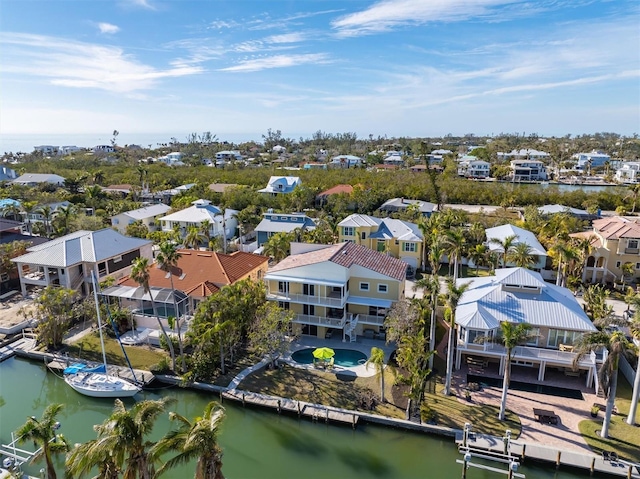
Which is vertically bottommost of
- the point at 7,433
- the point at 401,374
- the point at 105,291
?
the point at 7,433

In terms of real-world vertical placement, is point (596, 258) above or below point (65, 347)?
above

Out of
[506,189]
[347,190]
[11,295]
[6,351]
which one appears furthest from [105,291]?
[506,189]

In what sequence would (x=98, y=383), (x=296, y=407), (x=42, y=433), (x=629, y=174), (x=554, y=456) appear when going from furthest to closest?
(x=629, y=174), (x=98, y=383), (x=296, y=407), (x=554, y=456), (x=42, y=433)

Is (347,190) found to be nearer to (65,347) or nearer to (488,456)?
(65,347)

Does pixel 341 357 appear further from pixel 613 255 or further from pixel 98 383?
pixel 613 255

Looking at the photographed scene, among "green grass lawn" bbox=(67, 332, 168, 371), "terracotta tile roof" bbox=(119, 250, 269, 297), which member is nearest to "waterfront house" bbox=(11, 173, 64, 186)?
"terracotta tile roof" bbox=(119, 250, 269, 297)

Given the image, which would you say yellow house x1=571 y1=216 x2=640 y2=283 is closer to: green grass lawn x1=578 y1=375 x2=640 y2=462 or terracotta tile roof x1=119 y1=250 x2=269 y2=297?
green grass lawn x1=578 y1=375 x2=640 y2=462

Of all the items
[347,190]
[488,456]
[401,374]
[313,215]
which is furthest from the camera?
[347,190]

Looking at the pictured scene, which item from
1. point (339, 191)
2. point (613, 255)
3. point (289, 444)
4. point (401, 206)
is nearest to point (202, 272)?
point (289, 444)
